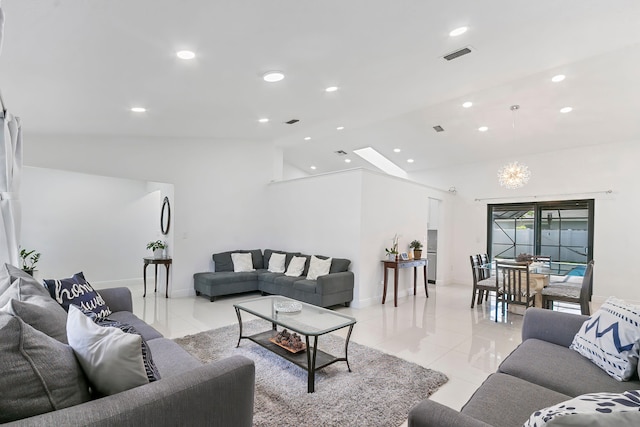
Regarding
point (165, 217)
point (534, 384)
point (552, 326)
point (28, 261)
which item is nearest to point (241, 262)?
point (165, 217)

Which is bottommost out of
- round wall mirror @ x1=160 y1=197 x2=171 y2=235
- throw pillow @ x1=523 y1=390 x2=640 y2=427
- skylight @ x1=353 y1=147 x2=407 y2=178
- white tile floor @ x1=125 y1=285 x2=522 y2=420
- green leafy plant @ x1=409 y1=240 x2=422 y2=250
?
white tile floor @ x1=125 y1=285 x2=522 y2=420

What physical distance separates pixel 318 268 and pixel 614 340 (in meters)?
3.80

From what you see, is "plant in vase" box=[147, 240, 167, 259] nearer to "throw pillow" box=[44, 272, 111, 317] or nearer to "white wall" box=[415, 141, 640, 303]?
"throw pillow" box=[44, 272, 111, 317]

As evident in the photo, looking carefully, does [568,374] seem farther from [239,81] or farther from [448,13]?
[239,81]

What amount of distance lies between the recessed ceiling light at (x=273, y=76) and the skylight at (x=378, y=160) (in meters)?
4.77

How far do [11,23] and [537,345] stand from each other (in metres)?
3.98

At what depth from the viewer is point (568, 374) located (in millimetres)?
1802

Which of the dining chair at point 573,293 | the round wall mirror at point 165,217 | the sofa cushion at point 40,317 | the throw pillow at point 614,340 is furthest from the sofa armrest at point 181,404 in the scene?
the round wall mirror at point 165,217

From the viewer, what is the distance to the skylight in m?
8.20

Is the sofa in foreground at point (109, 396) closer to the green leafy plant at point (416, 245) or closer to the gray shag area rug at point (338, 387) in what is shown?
the gray shag area rug at point (338, 387)

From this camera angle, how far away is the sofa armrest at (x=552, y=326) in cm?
224

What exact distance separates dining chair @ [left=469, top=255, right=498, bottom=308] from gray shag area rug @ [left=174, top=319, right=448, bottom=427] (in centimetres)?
259

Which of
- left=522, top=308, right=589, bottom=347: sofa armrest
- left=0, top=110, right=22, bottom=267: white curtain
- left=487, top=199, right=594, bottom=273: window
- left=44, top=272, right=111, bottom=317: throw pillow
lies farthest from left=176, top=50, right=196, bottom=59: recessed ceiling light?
left=487, top=199, right=594, bottom=273: window

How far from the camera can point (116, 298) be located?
9.82 ft
